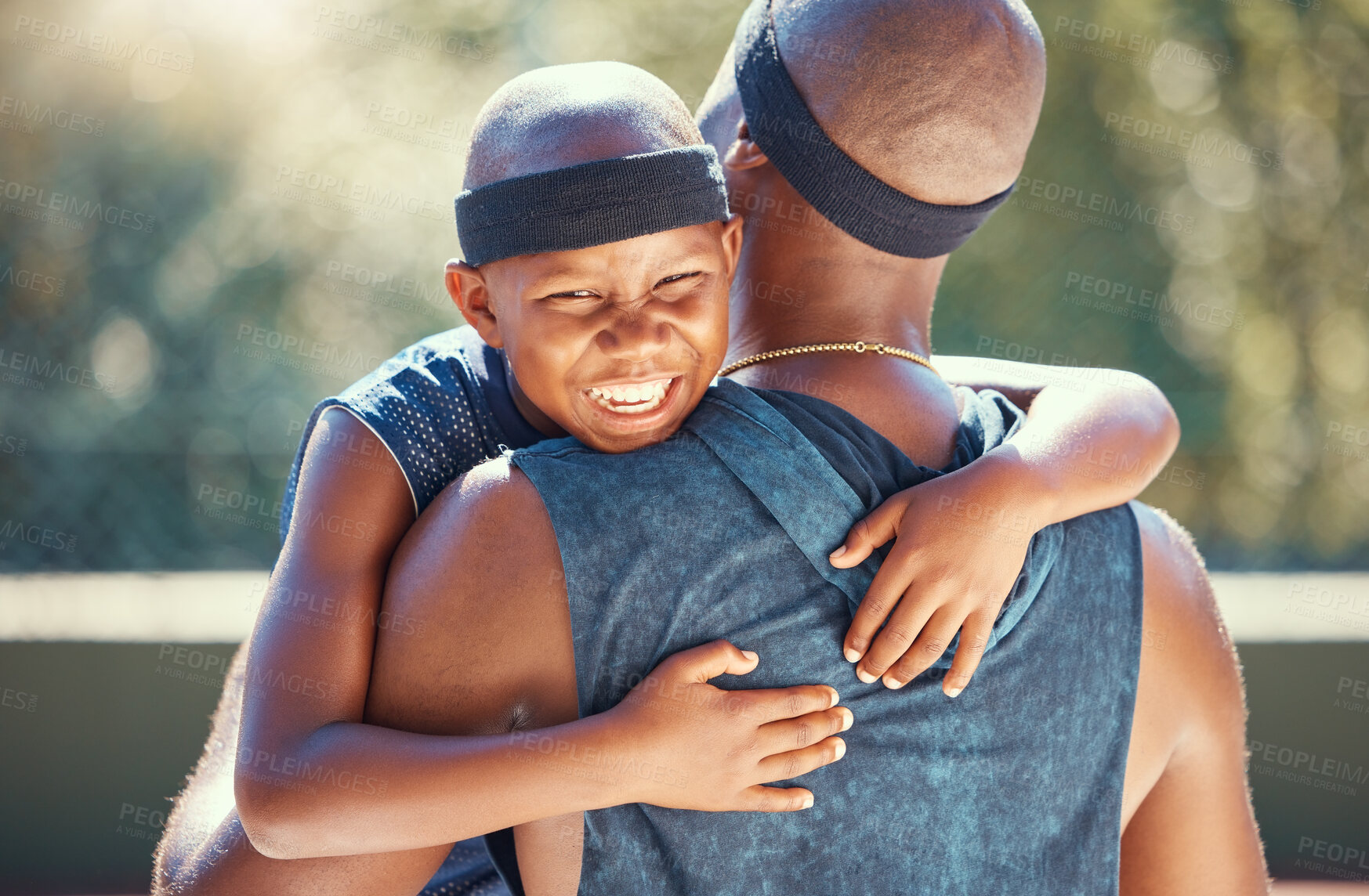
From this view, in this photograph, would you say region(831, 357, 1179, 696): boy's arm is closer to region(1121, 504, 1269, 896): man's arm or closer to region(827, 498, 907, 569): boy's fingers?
region(827, 498, 907, 569): boy's fingers

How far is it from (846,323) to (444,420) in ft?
1.75

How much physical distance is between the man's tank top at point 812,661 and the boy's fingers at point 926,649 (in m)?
0.03

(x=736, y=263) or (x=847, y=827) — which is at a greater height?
(x=736, y=263)

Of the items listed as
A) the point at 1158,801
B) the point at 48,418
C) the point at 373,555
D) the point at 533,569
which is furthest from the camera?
the point at 48,418

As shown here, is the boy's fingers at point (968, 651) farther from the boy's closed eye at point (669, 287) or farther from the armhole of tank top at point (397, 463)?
the armhole of tank top at point (397, 463)

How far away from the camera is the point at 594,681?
1138mm

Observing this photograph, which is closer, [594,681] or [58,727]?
[594,681]

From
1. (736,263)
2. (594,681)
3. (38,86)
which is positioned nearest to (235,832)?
(594,681)

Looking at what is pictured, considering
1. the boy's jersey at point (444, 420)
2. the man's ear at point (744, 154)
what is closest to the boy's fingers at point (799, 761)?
the boy's jersey at point (444, 420)

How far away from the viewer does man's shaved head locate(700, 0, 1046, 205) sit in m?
1.32

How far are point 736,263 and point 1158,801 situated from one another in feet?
2.96

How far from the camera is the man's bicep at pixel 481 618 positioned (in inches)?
43.4

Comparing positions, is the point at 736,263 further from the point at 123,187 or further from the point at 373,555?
the point at 123,187

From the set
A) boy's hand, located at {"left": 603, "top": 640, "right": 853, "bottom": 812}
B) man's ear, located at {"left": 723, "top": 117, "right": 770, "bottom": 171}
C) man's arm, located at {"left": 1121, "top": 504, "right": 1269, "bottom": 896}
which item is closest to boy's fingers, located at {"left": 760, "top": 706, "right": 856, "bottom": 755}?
boy's hand, located at {"left": 603, "top": 640, "right": 853, "bottom": 812}
